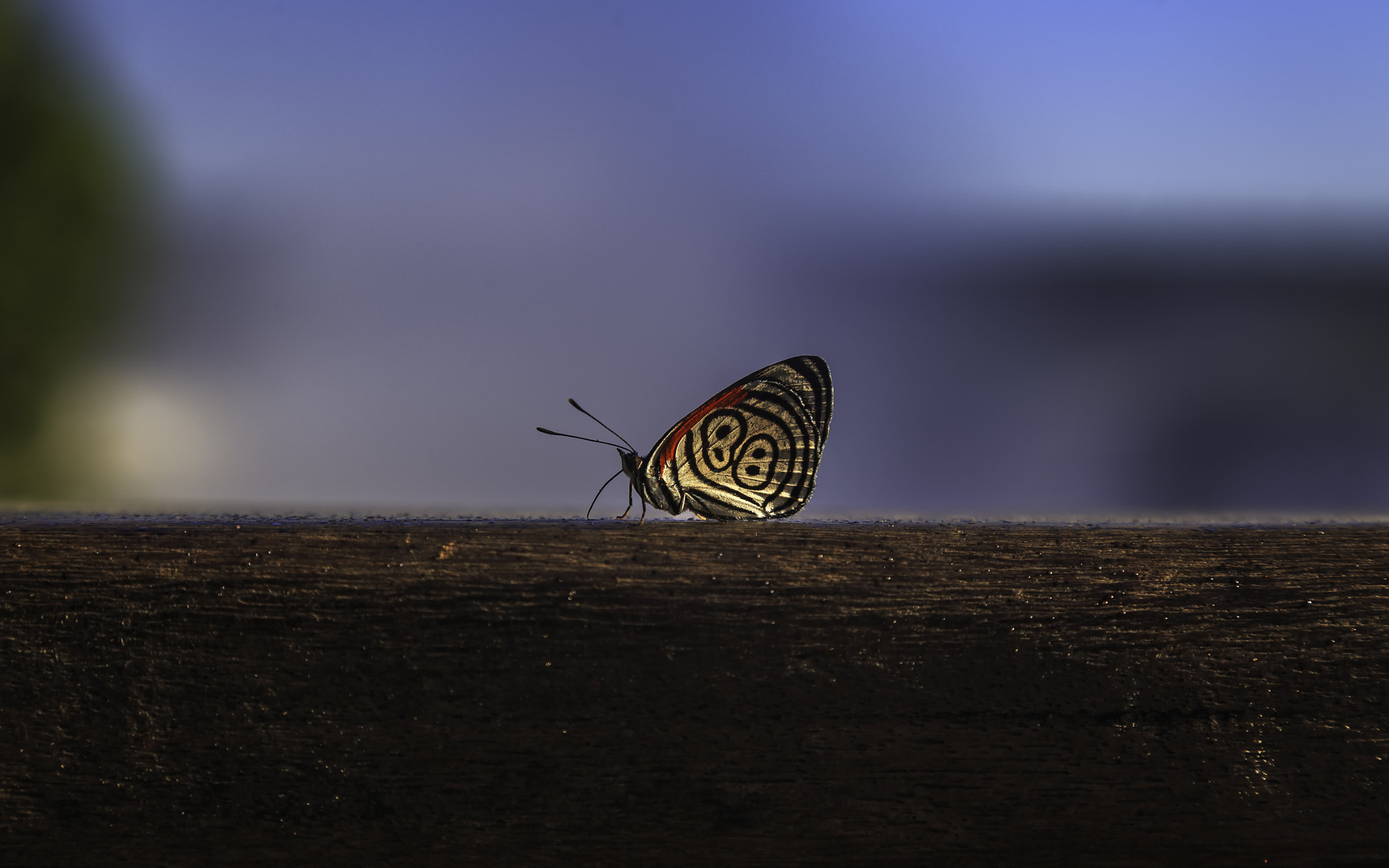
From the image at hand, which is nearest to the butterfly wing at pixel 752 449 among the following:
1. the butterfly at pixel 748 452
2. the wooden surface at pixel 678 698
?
the butterfly at pixel 748 452

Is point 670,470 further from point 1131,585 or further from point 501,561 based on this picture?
point 1131,585

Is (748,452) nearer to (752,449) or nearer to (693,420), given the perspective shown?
(752,449)

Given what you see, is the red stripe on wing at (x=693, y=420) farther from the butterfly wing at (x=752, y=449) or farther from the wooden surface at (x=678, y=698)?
the wooden surface at (x=678, y=698)

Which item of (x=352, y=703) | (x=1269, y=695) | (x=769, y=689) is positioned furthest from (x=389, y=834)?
(x=1269, y=695)

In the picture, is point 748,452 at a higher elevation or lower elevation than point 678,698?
higher

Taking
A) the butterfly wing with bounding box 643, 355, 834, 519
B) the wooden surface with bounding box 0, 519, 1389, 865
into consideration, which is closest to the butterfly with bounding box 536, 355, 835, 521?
the butterfly wing with bounding box 643, 355, 834, 519

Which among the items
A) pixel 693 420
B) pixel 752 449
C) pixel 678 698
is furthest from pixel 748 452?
pixel 678 698
